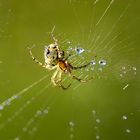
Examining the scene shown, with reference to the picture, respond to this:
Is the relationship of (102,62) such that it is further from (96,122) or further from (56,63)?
(96,122)

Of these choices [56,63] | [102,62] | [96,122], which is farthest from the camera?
[96,122]

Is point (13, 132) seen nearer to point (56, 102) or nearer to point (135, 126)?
point (56, 102)

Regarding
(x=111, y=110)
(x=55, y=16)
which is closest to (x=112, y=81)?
(x=111, y=110)

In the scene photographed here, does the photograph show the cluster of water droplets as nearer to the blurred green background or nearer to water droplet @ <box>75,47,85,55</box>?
the blurred green background

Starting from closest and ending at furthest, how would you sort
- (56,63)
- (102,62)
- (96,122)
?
(56,63), (102,62), (96,122)

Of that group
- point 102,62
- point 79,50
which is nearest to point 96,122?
point 102,62

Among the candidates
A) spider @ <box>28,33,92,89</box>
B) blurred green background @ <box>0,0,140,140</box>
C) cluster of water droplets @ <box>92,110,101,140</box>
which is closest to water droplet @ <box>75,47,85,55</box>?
spider @ <box>28,33,92,89</box>

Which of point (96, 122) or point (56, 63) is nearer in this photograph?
point (56, 63)

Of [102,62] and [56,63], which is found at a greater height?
[56,63]
